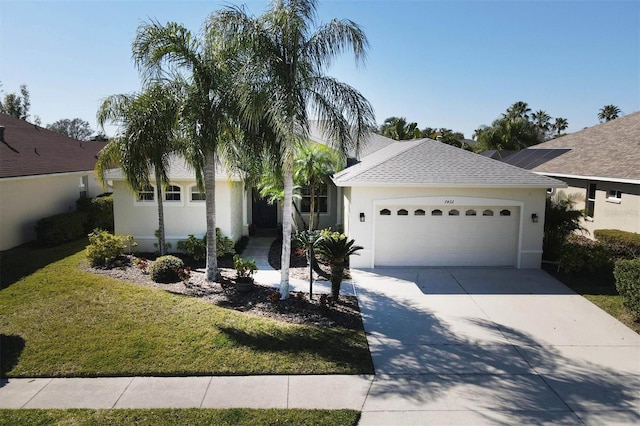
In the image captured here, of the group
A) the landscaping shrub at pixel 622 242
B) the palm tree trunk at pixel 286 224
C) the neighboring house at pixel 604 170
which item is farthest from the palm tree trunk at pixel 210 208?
the neighboring house at pixel 604 170

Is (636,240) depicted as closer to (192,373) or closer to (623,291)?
(623,291)

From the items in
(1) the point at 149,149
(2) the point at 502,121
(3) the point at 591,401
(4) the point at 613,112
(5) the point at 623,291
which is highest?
(4) the point at 613,112

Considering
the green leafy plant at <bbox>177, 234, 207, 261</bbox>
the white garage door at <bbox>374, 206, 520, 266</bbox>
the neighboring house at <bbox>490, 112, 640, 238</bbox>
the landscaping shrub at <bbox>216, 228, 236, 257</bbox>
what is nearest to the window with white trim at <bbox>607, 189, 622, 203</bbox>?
the neighboring house at <bbox>490, 112, 640, 238</bbox>

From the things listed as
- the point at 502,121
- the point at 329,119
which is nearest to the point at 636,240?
the point at 329,119

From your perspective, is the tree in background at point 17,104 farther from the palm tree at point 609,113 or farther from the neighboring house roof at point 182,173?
the palm tree at point 609,113

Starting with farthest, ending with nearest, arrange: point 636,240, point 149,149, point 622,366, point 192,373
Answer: point 636,240, point 149,149, point 622,366, point 192,373

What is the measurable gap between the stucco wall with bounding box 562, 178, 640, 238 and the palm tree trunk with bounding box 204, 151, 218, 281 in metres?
14.5

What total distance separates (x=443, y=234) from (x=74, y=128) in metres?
68.8

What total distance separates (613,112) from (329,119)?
211 ft

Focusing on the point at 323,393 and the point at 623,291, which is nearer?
the point at 323,393

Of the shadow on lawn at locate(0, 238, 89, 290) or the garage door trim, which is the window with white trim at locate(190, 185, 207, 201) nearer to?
the shadow on lawn at locate(0, 238, 89, 290)

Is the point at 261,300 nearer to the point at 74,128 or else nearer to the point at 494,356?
the point at 494,356

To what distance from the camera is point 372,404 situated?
19.0ft

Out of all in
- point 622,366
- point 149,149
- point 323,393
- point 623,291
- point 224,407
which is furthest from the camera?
point 149,149
